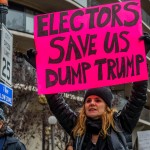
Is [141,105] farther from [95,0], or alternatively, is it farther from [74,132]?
[95,0]

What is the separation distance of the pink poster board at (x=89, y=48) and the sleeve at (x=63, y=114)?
0.45 ft

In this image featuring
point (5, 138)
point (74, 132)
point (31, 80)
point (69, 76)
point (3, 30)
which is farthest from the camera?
point (31, 80)

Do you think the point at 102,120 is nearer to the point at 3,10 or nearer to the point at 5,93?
the point at 5,93

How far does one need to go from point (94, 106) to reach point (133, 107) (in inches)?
12.3

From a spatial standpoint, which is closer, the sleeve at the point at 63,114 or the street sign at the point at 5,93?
the sleeve at the point at 63,114

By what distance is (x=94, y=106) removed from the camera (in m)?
4.11

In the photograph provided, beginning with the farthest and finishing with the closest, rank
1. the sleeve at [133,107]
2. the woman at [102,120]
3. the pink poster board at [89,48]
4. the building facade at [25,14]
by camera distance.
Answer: the building facade at [25,14]
the pink poster board at [89,48]
the sleeve at [133,107]
the woman at [102,120]

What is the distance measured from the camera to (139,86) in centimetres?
420

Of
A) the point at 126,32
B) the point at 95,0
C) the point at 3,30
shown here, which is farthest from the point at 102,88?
the point at 95,0

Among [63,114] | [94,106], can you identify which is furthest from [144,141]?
[94,106]

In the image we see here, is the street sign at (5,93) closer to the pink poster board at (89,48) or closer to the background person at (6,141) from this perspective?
the background person at (6,141)

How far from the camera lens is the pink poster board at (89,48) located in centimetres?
452

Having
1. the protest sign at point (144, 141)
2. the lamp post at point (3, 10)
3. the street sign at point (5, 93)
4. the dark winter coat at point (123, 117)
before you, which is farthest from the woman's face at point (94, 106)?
the protest sign at point (144, 141)

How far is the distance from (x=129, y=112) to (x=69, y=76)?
712mm
